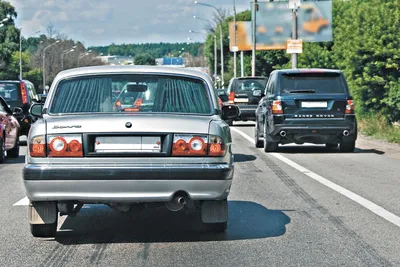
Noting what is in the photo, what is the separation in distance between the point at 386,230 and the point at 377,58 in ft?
64.7

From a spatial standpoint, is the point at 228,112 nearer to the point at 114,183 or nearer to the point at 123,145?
the point at 123,145

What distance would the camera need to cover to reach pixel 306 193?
1216 cm

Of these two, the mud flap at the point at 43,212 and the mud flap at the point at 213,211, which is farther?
the mud flap at the point at 213,211

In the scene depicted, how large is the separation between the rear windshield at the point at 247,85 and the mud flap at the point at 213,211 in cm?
2361

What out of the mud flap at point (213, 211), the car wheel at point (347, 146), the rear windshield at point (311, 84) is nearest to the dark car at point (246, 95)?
the car wheel at point (347, 146)

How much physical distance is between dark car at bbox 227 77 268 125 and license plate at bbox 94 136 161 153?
23946 mm

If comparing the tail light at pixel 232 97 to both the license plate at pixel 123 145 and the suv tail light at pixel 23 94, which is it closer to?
the suv tail light at pixel 23 94

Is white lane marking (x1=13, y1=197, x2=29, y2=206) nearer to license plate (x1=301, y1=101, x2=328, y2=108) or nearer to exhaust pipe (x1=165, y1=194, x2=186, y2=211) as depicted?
exhaust pipe (x1=165, y1=194, x2=186, y2=211)

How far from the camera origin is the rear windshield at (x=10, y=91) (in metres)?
26.1

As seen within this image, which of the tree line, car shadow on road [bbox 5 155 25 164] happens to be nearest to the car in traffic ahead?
car shadow on road [bbox 5 155 25 164]

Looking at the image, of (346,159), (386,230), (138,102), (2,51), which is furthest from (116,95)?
(2,51)

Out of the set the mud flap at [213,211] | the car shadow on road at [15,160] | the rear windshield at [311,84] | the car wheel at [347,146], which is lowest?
the car shadow on road at [15,160]

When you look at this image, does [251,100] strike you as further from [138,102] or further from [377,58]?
[138,102]

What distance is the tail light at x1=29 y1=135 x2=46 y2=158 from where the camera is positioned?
7844mm
